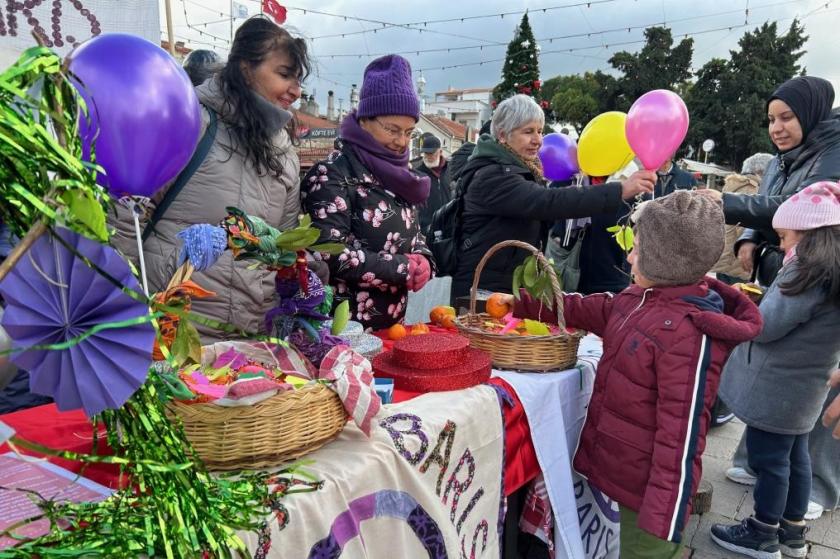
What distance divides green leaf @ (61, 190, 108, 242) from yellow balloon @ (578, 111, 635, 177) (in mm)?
3276

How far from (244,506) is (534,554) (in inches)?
62.0

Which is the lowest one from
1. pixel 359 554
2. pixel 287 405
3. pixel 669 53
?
pixel 359 554

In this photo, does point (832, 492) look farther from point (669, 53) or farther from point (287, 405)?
point (669, 53)

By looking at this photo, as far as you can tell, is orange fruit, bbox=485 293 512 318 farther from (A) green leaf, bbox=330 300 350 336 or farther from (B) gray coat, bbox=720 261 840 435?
(B) gray coat, bbox=720 261 840 435

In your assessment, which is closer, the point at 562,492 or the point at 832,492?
the point at 562,492

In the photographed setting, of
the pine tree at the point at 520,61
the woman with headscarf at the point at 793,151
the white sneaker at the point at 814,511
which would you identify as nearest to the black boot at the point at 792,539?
the white sneaker at the point at 814,511

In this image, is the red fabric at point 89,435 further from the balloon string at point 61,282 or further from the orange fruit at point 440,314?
the balloon string at point 61,282

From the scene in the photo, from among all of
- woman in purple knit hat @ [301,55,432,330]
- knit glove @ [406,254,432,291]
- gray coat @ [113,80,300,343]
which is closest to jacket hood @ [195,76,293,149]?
gray coat @ [113,80,300,343]

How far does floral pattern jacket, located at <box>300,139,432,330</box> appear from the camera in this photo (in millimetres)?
1902

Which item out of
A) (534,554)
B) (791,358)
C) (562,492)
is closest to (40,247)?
(562,492)

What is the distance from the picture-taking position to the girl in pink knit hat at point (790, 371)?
213 cm

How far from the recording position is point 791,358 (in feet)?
7.47

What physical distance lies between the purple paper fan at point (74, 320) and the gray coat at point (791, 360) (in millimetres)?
2364

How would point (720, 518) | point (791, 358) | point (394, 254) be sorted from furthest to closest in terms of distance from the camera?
1. point (720, 518)
2. point (791, 358)
3. point (394, 254)
